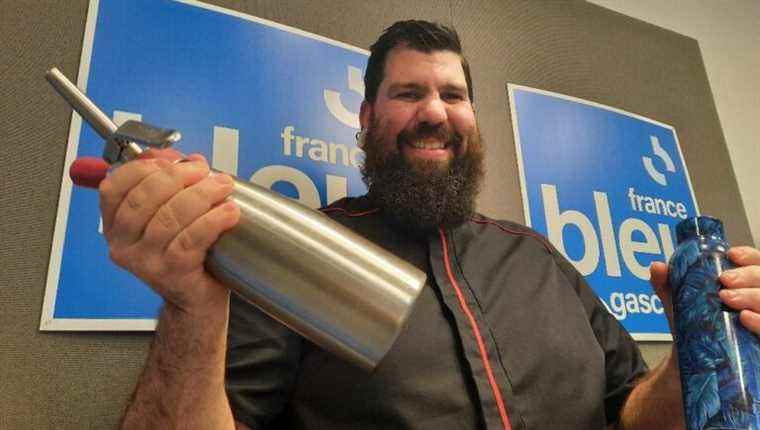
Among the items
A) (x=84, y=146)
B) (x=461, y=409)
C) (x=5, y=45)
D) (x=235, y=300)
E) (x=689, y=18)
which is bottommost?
(x=461, y=409)

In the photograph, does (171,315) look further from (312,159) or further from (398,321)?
(312,159)

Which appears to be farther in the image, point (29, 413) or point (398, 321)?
point (29, 413)

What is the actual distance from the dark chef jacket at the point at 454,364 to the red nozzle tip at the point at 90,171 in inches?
9.7

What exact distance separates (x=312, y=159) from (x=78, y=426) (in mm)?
468

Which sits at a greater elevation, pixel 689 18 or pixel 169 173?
pixel 689 18

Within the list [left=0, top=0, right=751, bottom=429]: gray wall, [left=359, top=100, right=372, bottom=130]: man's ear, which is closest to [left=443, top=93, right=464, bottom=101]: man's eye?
[left=359, top=100, right=372, bottom=130]: man's ear

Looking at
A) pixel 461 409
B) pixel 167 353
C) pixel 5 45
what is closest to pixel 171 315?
pixel 167 353

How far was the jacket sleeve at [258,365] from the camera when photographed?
1.59 ft

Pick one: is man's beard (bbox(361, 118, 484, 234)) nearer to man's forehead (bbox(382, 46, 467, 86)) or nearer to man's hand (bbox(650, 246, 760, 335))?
man's forehead (bbox(382, 46, 467, 86))

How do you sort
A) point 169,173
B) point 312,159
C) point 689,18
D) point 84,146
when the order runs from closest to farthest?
point 169,173
point 84,146
point 312,159
point 689,18

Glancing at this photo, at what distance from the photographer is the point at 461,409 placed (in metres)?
0.51

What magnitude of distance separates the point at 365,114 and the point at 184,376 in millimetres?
565

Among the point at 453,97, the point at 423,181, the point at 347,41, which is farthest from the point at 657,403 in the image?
the point at 347,41

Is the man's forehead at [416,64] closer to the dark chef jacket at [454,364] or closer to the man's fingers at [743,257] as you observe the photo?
the dark chef jacket at [454,364]
